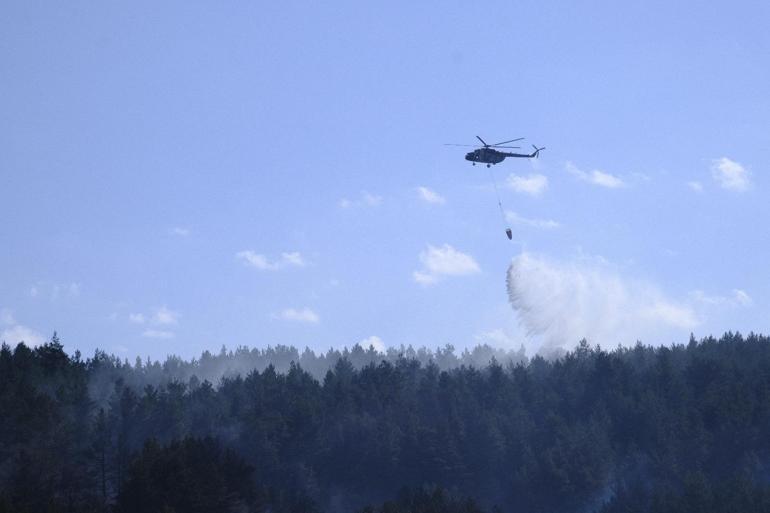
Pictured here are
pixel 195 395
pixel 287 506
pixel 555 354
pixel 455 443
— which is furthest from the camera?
pixel 555 354

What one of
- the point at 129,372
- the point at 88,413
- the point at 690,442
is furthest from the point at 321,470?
the point at 129,372

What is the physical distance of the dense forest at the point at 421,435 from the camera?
280 ft

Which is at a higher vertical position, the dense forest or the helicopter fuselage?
the helicopter fuselage

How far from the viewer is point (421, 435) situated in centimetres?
11050

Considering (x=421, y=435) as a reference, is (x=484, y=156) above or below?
above

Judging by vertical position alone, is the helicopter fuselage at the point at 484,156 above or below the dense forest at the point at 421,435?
Result: above

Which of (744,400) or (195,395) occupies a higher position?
(195,395)

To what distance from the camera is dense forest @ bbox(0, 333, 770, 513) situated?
280 feet

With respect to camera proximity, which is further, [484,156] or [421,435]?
[421,435]

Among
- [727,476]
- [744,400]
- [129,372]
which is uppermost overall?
[129,372]

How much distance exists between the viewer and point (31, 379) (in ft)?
346

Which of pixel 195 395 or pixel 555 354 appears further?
pixel 555 354

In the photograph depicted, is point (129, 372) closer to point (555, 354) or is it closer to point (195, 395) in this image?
point (195, 395)

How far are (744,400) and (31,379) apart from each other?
215 ft
